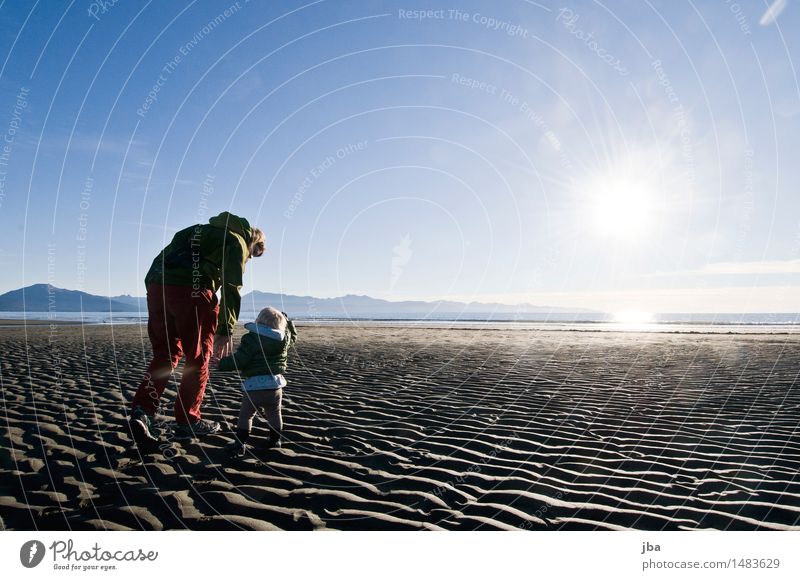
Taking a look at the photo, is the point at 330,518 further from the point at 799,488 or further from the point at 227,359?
the point at 799,488

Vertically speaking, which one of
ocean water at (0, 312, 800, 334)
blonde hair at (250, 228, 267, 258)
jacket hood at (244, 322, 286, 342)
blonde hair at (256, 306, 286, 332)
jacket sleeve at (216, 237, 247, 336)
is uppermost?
blonde hair at (250, 228, 267, 258)

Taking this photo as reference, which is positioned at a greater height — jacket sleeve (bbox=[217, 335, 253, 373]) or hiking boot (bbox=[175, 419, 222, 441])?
jacket sleeve (bbox=[217, 335, 253, 373])

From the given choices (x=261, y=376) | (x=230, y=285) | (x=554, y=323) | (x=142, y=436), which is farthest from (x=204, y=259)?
(x=554, y=323)

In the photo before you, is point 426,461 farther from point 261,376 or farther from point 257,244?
point 257,244

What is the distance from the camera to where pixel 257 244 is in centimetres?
539

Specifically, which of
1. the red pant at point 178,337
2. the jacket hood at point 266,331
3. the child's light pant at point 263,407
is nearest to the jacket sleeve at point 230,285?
the red pant at point 178,337

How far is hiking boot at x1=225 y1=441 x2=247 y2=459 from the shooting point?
15.3ft

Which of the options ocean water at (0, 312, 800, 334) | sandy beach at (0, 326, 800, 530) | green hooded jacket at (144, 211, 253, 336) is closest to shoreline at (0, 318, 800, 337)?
ocean water at (0, 312, 800, 334)

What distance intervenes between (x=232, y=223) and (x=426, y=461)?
3307 millimetres

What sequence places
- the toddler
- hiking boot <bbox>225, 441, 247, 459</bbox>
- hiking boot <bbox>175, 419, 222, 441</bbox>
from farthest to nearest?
hiking boot <bbox>175, 419, 222, 441</bbox> → the toddler → hiking boot <bbox>225, 441, 247, 459</bbox>

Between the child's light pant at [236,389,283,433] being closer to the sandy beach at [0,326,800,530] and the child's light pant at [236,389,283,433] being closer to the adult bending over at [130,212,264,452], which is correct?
the sandy beach at [0,326,800,530]

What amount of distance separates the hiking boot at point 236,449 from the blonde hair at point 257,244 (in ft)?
7.13

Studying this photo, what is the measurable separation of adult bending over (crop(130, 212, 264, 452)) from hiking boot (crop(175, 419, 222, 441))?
0.18 meters

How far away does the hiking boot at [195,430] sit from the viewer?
514 centimetres
